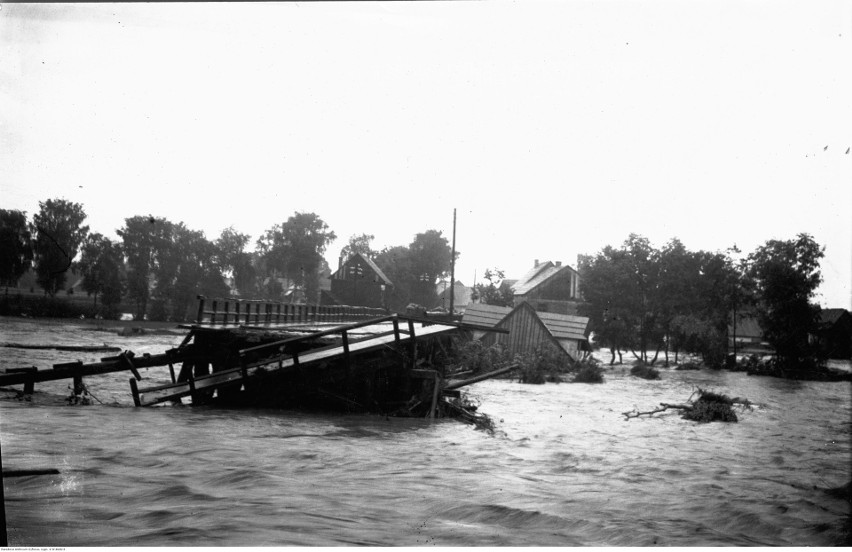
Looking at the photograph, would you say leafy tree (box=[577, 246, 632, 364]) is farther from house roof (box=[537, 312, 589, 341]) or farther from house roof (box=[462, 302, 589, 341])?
house roof (box=[462, 302, 589, 341])

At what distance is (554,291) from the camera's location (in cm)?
4131

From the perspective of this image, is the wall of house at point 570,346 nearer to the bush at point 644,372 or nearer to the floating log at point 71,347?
the bush at point 644,372

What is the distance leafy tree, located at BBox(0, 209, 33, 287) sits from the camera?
6578 mm

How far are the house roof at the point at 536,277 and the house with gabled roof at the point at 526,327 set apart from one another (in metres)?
7.20

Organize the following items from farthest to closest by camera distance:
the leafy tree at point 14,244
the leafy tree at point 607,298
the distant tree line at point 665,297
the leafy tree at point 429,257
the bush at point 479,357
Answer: the leafy tree at point 607,298
the leafy tree at point 429,257
the distant tree line at point 665,297
the bush at point 479,357
the leafy tree at point 14,244

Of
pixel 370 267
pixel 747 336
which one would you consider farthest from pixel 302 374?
pixel 747 336

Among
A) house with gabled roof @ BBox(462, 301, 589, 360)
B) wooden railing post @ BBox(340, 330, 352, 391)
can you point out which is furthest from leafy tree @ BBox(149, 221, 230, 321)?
house with gabled roof @ BBox(462, 301, 589, 360)

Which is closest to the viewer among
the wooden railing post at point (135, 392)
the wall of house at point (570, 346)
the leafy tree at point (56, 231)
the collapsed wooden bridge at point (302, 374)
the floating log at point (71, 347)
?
the leafy tree at point (56, 231)

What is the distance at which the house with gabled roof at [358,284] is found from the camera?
1704 inches

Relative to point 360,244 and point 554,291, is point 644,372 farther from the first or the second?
point 360,244

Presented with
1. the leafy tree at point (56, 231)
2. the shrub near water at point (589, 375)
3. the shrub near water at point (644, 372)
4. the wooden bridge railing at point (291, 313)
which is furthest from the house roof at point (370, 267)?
the leafy tree at point (56, 231)

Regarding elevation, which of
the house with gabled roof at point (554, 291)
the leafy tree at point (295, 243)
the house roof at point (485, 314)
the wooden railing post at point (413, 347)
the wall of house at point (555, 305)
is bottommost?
the wooden railing post at point (413, 347)

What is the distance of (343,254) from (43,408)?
44985mm

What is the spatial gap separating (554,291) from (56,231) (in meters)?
36.5
